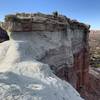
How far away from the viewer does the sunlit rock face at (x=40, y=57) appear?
8.59 m

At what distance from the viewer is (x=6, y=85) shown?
26.8 feet

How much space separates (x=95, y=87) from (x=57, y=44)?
43.7 ft

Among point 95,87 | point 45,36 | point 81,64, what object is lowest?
point 95,87

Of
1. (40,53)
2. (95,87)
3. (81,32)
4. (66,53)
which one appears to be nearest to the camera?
(40,53)

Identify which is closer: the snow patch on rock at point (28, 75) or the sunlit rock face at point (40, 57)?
the snow patch on rock at point (28, 75)

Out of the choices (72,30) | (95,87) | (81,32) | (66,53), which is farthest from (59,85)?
(95,87)

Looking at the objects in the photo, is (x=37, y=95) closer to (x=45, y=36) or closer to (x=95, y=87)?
(x=45, y=36)

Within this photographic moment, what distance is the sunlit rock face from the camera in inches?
338

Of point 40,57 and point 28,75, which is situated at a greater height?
point 40,57

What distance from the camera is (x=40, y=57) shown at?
14.6m

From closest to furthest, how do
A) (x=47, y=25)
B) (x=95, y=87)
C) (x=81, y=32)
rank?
(x=47, y=25) < (x=81, y=32) < (x=95, y=87)

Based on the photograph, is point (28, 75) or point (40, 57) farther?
point (40, 57)

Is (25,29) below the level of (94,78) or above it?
above

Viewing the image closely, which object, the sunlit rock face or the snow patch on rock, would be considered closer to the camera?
the snow patch on rock
